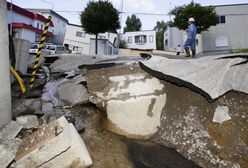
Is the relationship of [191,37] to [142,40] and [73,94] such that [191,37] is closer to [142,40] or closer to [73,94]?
[73,94]

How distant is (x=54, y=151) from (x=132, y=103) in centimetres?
147

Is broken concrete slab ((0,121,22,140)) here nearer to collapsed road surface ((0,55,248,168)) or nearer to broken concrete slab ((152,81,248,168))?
collapsed road surface ((0,55,248,168))

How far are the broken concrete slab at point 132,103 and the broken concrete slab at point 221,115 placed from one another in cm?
79

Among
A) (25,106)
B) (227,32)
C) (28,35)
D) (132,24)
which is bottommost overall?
(25,106)

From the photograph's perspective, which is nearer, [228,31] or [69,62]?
[69,62]

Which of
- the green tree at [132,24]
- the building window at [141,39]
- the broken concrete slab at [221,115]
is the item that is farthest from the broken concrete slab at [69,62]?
the green tree at [132,24]

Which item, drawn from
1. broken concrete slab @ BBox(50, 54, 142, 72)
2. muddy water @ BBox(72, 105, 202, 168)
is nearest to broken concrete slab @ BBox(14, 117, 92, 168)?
muddy water @ BBox(72, 105, 202, 168)

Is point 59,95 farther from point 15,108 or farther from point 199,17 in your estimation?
point 199,17

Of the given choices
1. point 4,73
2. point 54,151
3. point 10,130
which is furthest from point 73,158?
point 4,73

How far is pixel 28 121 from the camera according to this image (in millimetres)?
3160

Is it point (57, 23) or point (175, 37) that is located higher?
point (57, 23)

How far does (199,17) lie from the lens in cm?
1962

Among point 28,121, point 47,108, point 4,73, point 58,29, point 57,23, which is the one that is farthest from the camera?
point 58,29

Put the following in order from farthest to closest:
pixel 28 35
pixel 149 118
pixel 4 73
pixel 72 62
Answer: pixel 28 35
pixel 72 62
pixel 149 118
pixel 4 73
